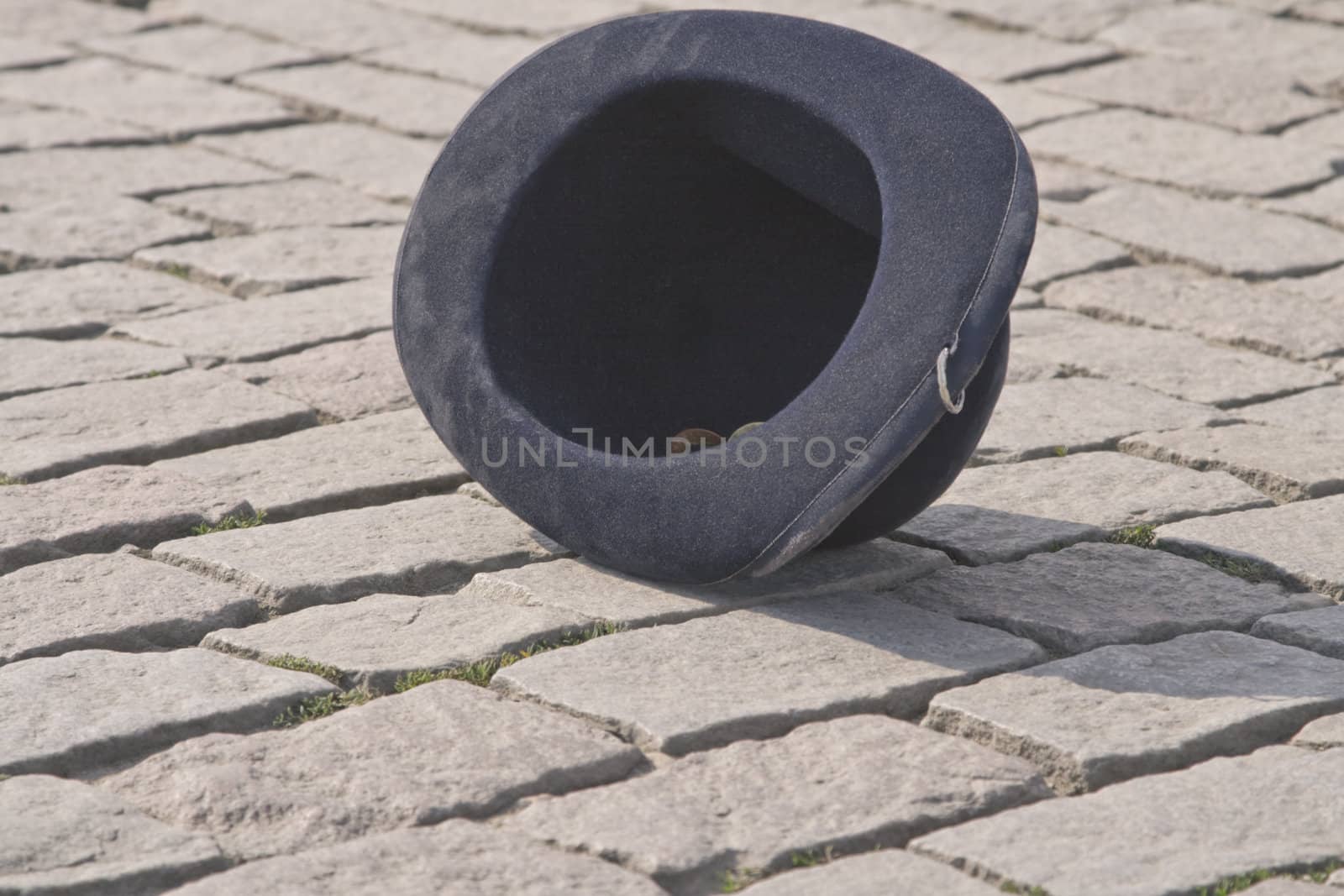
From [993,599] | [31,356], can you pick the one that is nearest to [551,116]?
[993,599]

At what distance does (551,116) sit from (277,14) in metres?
4.48

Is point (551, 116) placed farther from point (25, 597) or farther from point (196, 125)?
point (196, 125)

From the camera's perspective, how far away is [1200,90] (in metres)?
6.12

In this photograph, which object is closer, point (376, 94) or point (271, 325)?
point (271, 325)

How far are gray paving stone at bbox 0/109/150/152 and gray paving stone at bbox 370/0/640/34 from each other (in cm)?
161

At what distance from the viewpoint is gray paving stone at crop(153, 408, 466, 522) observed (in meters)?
3.51

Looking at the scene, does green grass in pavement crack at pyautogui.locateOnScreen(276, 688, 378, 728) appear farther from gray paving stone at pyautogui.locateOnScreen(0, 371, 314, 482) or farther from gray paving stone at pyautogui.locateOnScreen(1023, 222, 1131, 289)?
gray paving stone at pyautogui.locateOnScreen(1023, 222, 1131, 289)

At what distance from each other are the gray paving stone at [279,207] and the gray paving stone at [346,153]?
100 mm

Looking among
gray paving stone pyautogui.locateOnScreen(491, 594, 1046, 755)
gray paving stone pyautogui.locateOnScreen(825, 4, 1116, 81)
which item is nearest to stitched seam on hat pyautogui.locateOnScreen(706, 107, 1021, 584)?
gray paving stone pyautogui.locateOnScreen(491, 594, 1046, 755)

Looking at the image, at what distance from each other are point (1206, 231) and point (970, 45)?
1.85 meters

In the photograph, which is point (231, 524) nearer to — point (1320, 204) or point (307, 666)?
point (307, 666)

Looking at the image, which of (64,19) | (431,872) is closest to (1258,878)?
(431,872)

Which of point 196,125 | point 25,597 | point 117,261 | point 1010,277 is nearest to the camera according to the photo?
point 1010,277

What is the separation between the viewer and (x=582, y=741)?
8.38 ft
